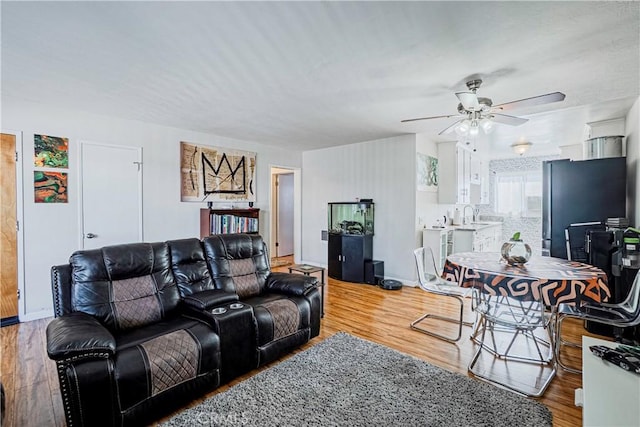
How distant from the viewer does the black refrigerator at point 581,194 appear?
3.50 m

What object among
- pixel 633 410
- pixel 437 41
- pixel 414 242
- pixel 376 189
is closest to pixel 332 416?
pixel 633 410

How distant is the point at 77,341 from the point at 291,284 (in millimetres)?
1697

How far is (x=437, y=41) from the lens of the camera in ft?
6.68

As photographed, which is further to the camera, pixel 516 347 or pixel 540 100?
pixel 516 347

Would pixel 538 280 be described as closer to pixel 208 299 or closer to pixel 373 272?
pixel 208 299

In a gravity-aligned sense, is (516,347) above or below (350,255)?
below

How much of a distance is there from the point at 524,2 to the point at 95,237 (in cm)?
475

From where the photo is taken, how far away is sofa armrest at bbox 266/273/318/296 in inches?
116

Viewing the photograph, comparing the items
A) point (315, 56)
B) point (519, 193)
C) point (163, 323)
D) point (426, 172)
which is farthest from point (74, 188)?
point (519, 193)

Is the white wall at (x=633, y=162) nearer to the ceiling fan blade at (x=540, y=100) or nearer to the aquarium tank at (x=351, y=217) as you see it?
the ceiling fan blade at (x=540, y=100)

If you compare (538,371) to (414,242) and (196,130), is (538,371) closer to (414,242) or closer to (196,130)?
(414,242)

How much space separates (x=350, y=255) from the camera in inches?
207

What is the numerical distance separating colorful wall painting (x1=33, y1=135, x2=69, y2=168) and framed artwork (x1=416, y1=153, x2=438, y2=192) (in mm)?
4777

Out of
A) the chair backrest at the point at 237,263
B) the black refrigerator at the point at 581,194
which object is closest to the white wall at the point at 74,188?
the chair backrest at the point at 237,263
